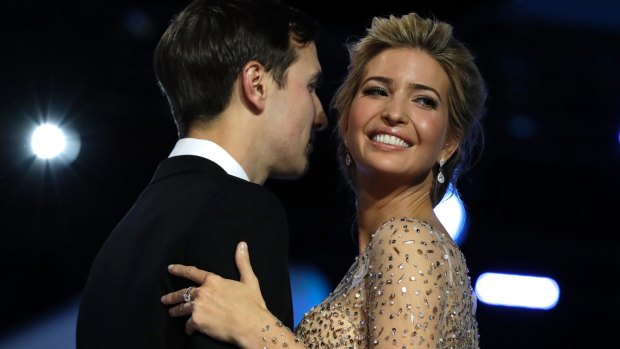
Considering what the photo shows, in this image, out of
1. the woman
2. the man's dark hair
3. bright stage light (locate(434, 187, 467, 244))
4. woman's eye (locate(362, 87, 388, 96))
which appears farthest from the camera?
bright stage light (locate(434, 187, 467, 244))

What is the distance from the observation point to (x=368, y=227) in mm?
2656

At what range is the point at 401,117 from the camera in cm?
248

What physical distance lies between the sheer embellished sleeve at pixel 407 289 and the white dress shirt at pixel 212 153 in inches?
17.1

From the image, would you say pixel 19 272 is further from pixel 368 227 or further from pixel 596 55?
pixel 596 55

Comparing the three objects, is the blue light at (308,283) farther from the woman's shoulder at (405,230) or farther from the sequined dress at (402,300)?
the woman's shoulder at (405,230)

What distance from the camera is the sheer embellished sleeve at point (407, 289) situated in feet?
6.73

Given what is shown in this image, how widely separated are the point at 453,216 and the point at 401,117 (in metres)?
2.20

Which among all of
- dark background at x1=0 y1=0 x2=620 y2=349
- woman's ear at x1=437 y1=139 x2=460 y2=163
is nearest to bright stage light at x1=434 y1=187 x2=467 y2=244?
dark background at x1=0 y1=0 x2=620 y2=349

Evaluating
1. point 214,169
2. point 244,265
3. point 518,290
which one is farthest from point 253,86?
point 518,290

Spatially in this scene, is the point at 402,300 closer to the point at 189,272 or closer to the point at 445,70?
the point at 189,272

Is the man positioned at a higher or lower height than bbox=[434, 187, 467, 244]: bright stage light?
lower

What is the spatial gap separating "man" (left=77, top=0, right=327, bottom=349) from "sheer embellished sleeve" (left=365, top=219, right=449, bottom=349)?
0.27 metres

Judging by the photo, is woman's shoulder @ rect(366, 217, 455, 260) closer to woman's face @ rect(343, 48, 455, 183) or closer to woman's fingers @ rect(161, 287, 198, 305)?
woman's face @ rect(343, 48, 455, 183)

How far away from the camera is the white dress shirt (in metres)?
1.92
